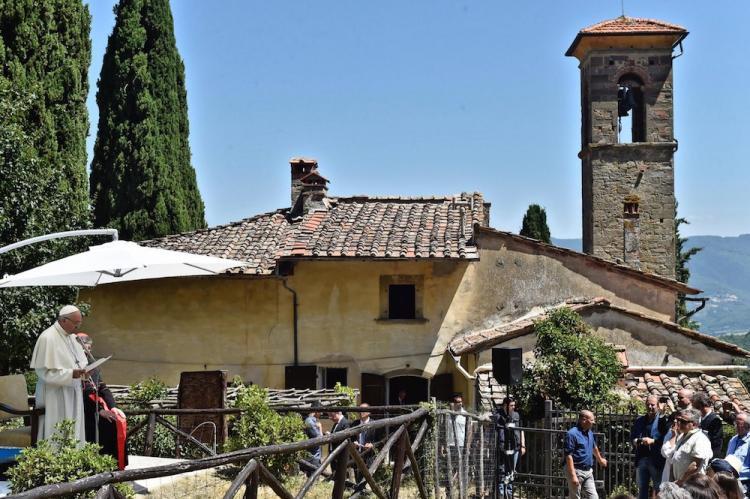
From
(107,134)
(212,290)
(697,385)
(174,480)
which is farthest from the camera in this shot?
(107,134)

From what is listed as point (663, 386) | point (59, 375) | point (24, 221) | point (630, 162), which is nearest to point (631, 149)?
point (630, 162)

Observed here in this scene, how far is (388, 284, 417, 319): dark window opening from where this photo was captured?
21.7m

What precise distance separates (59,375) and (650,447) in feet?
22.4

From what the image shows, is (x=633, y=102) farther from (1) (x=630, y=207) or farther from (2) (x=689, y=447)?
(2) (x=689, y=447)

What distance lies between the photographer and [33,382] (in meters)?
19.6

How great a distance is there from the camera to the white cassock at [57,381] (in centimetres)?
816

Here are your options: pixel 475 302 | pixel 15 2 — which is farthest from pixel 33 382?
pixel 475 302

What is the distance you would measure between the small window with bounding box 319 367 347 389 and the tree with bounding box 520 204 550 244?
713 inches

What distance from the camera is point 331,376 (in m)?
21.7

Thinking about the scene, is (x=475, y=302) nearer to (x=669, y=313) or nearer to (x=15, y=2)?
(x=669, y=313)

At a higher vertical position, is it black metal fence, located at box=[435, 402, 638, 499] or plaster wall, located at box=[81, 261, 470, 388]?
plaster wall, located at box=[81, 261, 470, 388]

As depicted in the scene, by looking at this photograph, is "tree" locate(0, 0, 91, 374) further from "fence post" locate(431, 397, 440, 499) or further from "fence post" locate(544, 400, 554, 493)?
"fence post" locate(544, 400, 554, 493)

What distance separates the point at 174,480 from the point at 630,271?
14348 mm

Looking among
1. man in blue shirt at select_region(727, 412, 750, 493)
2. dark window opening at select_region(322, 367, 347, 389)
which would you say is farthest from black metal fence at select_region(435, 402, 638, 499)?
dark window opening at select_region(322, 367, 347, 389)
